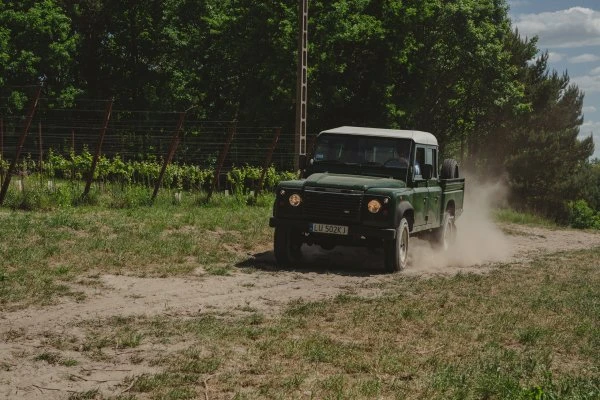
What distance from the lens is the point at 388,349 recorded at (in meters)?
7.14

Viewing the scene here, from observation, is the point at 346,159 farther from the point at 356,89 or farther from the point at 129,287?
the point at 356,89

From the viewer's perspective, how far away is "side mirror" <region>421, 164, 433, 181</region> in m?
13.9

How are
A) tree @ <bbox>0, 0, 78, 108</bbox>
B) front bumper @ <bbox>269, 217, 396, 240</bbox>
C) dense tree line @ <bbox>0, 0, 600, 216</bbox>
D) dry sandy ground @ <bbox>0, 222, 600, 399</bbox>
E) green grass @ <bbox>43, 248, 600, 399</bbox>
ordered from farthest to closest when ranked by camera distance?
1. tree @ <bbox>0, 0, 78, 108</bbox>
2. dense tree line @ <bbox>0, 0, 600, 216</bbox>
3. front bumper @ <bbox>269, 217, 396, 240</bbox>
4. dry sandy ground @ <bbox>0, 222, 600, 399</bbox>
5. green grass @ <bbox>43, 248, 600, 399</bbox>

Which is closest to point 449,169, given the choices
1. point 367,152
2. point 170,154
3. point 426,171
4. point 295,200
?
point 426,171

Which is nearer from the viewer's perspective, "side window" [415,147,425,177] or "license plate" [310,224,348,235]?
"license plate" [310,224,348,235]

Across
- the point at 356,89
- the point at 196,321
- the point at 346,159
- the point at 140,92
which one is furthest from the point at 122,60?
the point at 196,321

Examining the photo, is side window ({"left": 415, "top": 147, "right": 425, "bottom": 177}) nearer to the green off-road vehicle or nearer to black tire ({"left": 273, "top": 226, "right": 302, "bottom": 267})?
the green off-road vehicle

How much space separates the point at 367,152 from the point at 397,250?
1855mm

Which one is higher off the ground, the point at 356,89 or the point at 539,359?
the point at 356,89

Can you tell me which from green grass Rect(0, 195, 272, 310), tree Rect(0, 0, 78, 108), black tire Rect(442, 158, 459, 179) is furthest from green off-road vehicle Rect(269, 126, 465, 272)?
tree Rect(0, 0, 78, 108)

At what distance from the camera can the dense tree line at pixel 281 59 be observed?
1660 inches

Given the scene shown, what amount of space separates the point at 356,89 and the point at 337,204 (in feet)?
107

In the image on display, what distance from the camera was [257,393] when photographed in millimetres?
5672

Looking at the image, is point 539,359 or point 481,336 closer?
point 539,359
